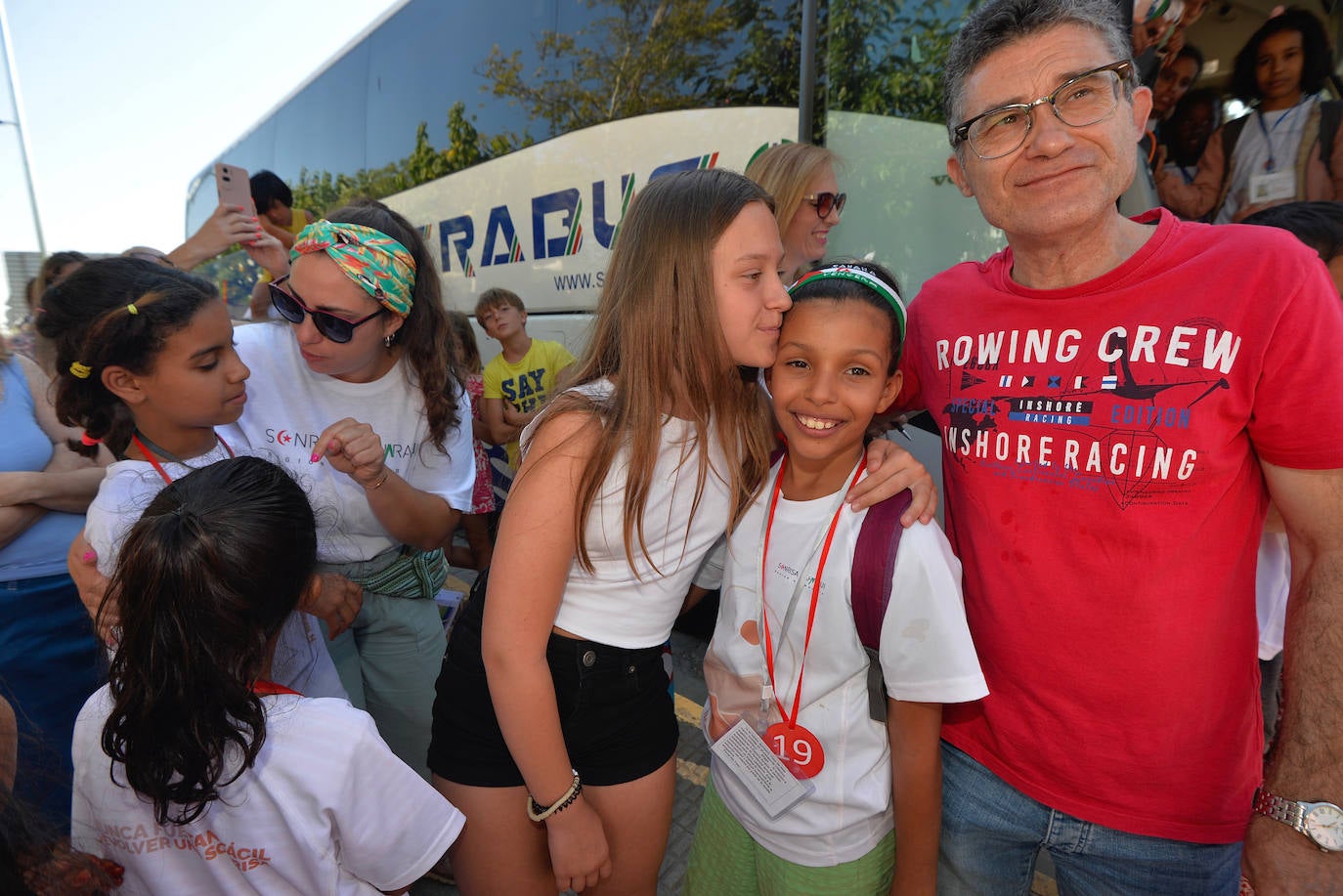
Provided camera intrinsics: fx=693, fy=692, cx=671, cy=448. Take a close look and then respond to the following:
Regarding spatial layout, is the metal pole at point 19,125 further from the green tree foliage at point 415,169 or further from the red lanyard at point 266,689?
the red lanyard at point 266,689

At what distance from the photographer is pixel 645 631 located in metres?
1.48

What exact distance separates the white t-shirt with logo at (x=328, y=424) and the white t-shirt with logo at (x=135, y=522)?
186 millimetres

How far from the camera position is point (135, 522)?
4.79 feet

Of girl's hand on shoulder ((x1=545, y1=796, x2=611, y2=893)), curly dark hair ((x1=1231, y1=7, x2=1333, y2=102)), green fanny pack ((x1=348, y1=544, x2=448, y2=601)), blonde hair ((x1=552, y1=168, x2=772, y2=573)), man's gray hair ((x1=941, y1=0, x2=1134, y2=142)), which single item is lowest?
girl's hand on shoulder ((x1=545, y1=796, x2=611, y2=893))

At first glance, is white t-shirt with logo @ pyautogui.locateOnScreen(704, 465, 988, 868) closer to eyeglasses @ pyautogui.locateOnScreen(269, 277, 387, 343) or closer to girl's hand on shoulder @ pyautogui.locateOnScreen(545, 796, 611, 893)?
girl's hand on shoulder @ pyautogui.locateOnScreen(545, 796, 611, 893)

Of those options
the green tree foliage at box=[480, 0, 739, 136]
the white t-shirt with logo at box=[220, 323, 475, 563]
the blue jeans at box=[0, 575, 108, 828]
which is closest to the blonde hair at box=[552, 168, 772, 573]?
the white t-shirt with logo at box=[220, 323, 475, 563]

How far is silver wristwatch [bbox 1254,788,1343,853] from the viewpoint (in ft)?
3.58

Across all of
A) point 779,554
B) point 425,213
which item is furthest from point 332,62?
point 779,554

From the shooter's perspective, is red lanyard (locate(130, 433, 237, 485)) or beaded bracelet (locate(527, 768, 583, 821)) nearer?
beaded bracelet (locate(527, 768, 583, 821))

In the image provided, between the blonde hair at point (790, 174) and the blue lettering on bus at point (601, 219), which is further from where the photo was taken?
the blue lettering on bus at point (601, 219)

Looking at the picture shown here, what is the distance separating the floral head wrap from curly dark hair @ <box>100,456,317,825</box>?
0.87m

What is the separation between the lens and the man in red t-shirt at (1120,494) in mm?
1139

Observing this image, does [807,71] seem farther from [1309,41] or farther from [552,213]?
[552,213]

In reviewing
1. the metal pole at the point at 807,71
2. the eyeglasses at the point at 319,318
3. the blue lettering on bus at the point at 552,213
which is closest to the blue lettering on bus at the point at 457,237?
the blue lettering on bus at the point at 552,213
